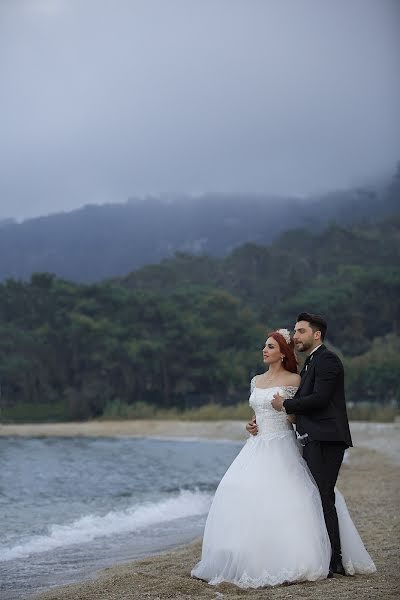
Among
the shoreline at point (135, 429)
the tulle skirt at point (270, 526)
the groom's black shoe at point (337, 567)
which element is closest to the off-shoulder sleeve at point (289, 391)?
the tulle skirt at point (270, 526)

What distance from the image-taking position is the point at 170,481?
68.2 ft

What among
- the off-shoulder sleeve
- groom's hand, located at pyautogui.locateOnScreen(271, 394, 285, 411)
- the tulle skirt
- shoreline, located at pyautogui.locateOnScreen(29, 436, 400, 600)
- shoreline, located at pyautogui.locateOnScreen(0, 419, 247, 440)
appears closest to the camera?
shoreline, located at pyautogui.locateOnScreen(29, 436, 400, 600)

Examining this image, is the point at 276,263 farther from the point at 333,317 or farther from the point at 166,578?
the point at 166,578

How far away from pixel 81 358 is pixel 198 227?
139 metres

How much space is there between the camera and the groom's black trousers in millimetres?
5977

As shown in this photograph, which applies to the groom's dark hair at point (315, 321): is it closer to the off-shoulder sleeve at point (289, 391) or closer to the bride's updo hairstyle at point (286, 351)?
the bride's updo hairstyle at point (286, 351)

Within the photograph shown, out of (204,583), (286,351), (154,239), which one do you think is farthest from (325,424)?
(154,239)

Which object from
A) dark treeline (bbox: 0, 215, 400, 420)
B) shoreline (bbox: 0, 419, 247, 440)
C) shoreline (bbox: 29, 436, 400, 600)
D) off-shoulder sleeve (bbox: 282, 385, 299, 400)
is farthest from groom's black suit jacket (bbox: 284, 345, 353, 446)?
dark treeline (bbox: 0, 215, 400, 420)

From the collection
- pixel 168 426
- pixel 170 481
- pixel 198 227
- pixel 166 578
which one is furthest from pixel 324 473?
pixel 198 227

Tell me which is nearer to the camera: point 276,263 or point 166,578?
point 166,578

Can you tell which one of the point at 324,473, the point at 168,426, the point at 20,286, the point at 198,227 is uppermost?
the point at 198,227

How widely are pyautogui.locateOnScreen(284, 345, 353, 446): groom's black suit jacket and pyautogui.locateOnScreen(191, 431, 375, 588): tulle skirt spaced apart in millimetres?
294

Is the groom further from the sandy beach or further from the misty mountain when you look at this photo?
the misty mountain

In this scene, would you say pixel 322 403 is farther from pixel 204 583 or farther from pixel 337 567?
pixel 204 583
